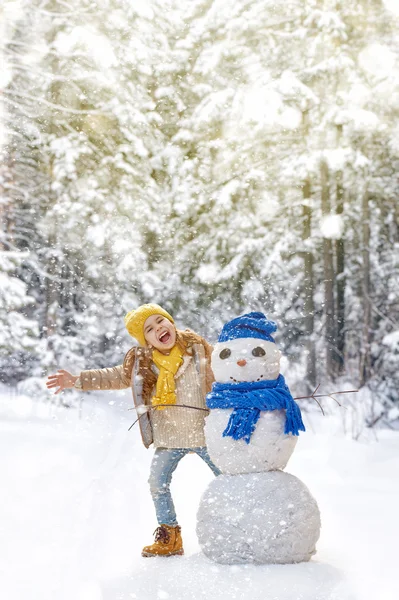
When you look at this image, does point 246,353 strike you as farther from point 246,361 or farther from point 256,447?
point 256,447

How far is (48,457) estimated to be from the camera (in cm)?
831

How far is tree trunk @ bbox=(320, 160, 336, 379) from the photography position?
13266 mm

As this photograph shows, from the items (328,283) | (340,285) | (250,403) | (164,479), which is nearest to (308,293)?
(328,283)

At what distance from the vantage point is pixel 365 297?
1327cm

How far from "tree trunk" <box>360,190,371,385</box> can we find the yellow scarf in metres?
8.21

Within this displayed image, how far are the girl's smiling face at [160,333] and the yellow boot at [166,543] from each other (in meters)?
1.25

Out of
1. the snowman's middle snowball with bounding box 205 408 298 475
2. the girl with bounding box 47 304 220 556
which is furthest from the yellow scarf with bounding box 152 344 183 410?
the snowman's middle snowball with bounding box 205 408 298 475

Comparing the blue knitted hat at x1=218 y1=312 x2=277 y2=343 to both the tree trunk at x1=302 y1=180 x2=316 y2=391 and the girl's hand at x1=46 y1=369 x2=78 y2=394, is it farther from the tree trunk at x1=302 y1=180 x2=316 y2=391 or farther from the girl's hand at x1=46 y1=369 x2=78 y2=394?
the tree trunk at x1=302 y1=180 x2=316 y2=391

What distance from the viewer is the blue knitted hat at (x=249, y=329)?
4.34 meters

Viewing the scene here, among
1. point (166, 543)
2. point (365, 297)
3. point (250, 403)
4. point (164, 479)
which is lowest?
point (365, 297)

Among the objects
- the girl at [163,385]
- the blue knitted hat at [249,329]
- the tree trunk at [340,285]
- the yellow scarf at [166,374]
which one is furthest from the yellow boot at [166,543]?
the tree trunk at [340,285]

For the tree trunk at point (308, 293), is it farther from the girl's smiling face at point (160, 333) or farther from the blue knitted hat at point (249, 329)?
the blue knitted hat at point (249, 329)

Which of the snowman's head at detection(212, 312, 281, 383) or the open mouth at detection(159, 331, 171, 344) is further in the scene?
the open mouth at detection(159, 331, 171, 344)

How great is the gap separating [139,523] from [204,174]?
10707 millimetres
